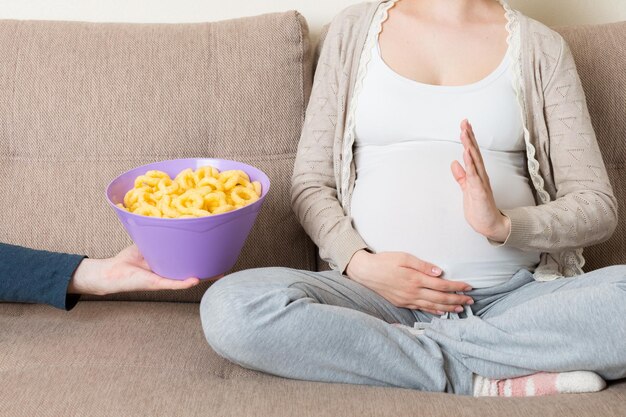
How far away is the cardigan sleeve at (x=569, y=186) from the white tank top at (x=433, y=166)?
0.22 ft

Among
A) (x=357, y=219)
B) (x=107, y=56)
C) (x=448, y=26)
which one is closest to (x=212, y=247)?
(x=357, y=219)

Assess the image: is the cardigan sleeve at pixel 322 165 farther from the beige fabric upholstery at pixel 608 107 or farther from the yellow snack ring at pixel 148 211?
the beige fabric upholstery at pixel 608 107

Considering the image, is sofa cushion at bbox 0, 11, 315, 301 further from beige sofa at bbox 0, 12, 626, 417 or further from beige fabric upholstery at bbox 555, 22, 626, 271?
beige fabric upholstery at bbox 555, 22, 626, 271

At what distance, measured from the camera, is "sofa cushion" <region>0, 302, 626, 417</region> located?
1.14m

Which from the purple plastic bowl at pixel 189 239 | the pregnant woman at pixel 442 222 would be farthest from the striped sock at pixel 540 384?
the purple plastic bowl at pixel 189 239

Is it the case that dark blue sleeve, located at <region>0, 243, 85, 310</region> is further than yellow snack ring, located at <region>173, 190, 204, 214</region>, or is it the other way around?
dark blue sleeve, located at <region>0, 243, 85, 310</region>

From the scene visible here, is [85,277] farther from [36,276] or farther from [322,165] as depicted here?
[322,165]

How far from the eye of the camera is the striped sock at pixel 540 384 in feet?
3.99

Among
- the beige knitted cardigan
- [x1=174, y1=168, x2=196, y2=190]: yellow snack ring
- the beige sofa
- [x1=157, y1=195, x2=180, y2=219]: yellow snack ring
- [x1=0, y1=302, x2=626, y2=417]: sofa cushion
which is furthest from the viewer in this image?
the beige sofa

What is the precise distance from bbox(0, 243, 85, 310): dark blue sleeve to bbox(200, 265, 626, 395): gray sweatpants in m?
0.28

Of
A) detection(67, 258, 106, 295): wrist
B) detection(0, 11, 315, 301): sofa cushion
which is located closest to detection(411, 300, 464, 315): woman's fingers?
detection(0, 11, 315, 301): sofa cushion

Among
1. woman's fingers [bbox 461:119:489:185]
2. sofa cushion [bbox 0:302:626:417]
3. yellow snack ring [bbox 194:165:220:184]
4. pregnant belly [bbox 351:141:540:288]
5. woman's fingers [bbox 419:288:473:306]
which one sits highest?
woman's fingers [bbox 461:119:489:185]

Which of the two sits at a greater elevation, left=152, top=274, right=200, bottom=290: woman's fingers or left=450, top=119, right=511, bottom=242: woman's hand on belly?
left=450, top=119, right=511, bottom=242: woman's hand on belly

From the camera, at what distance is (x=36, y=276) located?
4.58ft
